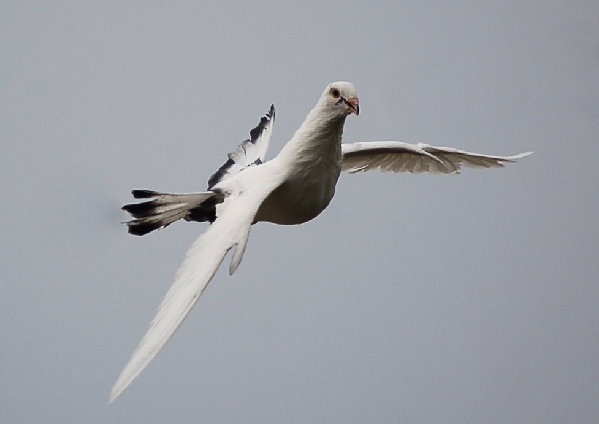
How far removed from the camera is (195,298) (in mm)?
5977

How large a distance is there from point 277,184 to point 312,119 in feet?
1.80

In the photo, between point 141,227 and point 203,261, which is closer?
point 203,261

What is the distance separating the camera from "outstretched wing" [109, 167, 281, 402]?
5605 mm

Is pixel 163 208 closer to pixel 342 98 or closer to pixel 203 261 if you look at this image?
pixel 203 261

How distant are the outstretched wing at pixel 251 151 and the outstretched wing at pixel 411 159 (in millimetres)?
768

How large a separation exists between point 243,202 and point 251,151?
7.46ft

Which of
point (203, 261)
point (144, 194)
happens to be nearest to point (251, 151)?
point (144, 194)

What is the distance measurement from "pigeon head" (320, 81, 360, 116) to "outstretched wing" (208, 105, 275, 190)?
5.64 ft

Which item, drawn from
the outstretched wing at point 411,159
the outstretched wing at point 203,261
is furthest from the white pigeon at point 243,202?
the outstretched wing at point 411,159

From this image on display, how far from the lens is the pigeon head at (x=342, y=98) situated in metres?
6.95

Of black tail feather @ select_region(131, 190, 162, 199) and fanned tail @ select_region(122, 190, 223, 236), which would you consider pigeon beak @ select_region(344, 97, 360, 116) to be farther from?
black tail feather @ select_region(131, 190, 162, 199)

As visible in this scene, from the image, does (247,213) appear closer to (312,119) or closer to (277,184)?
(277,184)

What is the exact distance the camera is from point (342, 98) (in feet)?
23.0

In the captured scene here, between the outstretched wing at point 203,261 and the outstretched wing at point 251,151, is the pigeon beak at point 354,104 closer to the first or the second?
the outstretched wing at point 203,261
